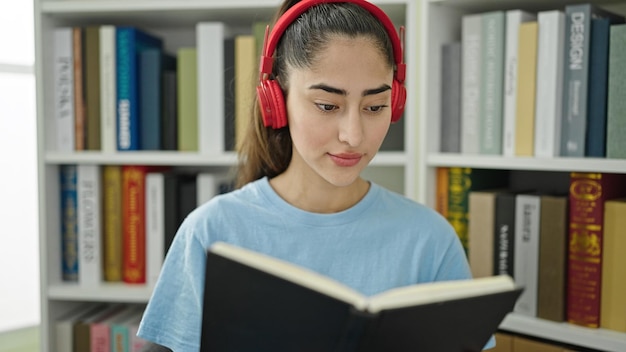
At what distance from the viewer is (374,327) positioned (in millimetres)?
636

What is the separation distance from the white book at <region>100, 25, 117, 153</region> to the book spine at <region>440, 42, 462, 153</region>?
83cm

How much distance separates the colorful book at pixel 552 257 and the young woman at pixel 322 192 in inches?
Answer: 14.1

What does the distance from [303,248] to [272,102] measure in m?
0.25

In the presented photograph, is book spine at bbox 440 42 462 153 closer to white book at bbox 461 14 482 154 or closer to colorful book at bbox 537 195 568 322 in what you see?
white book at bbox 461 14 482 154

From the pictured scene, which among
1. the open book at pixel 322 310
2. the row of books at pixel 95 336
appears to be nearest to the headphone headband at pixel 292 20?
the open book at pixel 322 310

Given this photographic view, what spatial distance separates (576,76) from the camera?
127 centimetres

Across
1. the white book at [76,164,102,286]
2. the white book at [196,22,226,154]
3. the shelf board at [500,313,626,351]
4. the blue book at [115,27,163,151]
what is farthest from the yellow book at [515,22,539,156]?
the white book at [76,164,102,286]

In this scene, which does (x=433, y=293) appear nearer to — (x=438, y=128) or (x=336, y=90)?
(x=336, y=90)

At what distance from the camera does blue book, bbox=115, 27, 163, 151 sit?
1.54 meters

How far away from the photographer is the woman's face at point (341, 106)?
0.91 m

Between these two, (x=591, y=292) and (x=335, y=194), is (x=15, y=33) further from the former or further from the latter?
(x=591, y=292)

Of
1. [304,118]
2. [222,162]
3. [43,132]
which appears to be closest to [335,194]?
[304,118]

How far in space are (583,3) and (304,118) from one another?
2.67 ft

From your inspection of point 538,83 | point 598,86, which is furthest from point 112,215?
point 598,86
